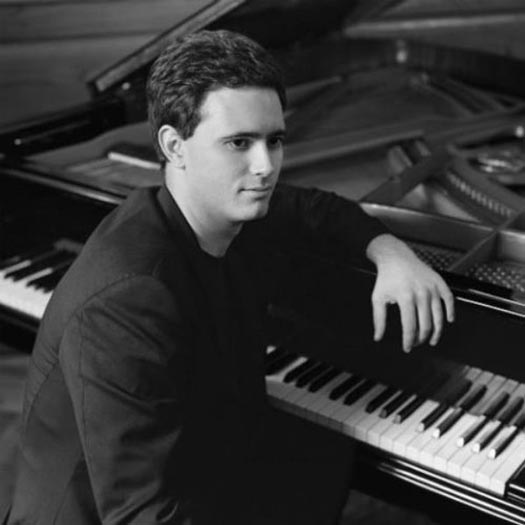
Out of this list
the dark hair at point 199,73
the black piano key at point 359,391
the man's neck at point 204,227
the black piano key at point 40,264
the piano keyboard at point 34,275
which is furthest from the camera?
the black piano key at point 40,264

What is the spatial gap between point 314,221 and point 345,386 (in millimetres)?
425

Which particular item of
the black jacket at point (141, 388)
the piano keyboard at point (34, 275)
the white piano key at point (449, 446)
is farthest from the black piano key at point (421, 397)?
the piano keyboard at point (34, 275)

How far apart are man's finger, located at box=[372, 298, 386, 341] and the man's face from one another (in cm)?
36

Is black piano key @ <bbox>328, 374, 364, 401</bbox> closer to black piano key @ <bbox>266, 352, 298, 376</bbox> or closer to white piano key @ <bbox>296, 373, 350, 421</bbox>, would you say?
white piano key @ <bbox>296, 373, 350, 421</bbox>

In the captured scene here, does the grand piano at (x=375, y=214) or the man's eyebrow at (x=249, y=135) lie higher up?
the man's eyebrow at (x=249, y=135)

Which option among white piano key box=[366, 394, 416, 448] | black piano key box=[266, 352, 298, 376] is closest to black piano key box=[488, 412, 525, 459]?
white piano key box=[366, 394, 416, 448]

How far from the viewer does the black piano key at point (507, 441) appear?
1.80 m

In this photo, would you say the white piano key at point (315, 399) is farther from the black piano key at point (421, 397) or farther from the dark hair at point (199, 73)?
the dark hair at point (199, 73)

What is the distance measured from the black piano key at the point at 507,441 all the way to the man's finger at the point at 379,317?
365 millimetres

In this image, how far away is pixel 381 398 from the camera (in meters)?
2.02

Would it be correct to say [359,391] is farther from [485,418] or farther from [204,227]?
[204,227]

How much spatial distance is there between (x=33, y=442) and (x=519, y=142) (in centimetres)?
230

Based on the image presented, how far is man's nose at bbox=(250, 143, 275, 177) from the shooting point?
62.0 inches

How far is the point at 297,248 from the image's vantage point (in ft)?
6.75
